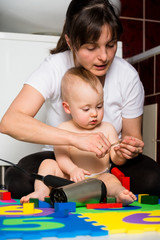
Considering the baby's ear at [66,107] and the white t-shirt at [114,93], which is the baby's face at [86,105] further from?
the white t-shirt at [114,93]

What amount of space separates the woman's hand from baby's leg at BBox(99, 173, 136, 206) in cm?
9

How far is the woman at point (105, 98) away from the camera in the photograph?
48.2 inches

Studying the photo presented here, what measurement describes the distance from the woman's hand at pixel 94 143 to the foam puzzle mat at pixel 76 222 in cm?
17

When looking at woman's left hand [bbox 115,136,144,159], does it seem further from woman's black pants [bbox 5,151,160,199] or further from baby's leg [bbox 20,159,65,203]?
baby's leg [bbox 20,159,65,203]

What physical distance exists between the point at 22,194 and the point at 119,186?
324mm

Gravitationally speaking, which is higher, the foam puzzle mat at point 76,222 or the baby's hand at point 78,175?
the baby's hand at point 78,175

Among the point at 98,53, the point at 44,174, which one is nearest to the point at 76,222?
the point at 44,174

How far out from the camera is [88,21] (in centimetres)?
123

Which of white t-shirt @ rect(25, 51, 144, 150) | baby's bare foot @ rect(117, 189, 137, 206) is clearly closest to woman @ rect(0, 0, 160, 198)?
white t-shirt @ rect(25, 51, 144, 150)

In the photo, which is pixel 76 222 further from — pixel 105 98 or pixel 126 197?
pixel 105 98

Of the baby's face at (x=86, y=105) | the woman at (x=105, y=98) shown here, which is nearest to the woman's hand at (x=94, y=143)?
the woman at (x=105, y=98)

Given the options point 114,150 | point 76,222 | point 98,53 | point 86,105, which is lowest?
point 76,222

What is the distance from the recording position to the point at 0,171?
5.95 ft

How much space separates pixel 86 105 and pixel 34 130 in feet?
0.62
